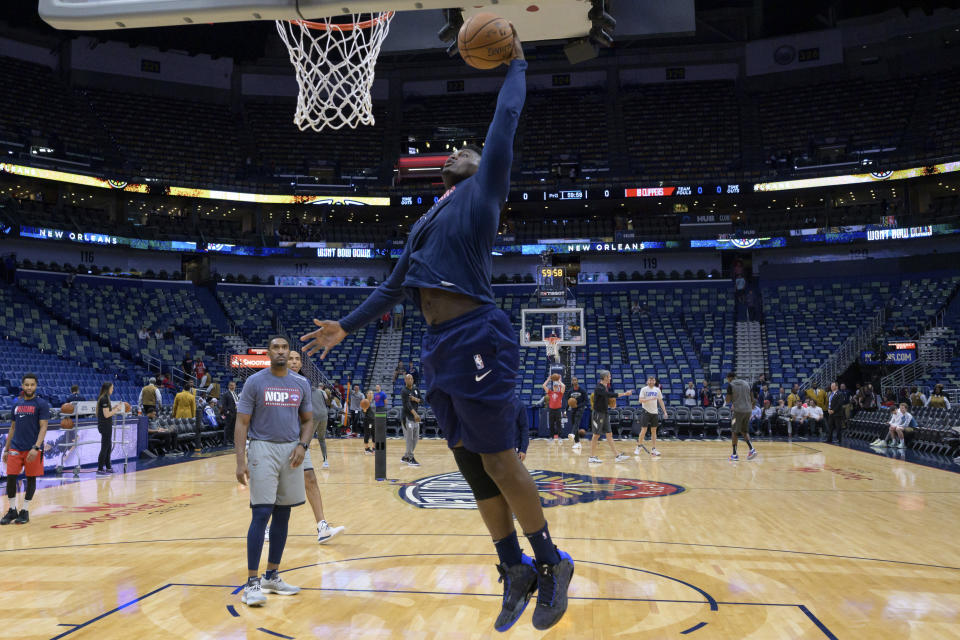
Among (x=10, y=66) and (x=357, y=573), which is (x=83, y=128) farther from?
(x=357, y=573)

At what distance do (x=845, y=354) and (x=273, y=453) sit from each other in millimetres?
26064

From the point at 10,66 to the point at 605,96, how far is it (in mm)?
26536

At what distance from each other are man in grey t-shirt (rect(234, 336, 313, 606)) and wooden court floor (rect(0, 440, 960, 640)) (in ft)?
1.18

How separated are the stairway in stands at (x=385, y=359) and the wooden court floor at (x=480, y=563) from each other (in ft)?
58.0

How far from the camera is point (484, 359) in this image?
2.69 metres

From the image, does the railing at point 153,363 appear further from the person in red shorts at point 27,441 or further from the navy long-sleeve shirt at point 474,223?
the navy long-sleeve shirt at point 474,223

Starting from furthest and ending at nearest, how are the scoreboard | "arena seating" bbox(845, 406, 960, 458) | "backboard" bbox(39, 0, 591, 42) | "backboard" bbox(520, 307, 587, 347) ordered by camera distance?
the scoreboard < "backboard" bbox(520, 307, 587, 347) < "arena seating" bbox(845, 406, 960, 458) < "backboard" bbox(39, 0, 591, 42)

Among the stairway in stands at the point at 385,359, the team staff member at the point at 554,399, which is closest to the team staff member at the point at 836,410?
the team staff member at the point at 554,399

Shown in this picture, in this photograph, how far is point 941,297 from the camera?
93.2 feet

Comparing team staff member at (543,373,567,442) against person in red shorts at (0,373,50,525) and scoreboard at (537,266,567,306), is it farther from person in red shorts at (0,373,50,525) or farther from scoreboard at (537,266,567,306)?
person in red shorts at (0,373,50,525)

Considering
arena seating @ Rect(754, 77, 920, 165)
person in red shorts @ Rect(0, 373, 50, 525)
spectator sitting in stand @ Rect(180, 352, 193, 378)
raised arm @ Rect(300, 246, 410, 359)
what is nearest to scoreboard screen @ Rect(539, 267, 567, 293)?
arena seating @ Rect(754, 77, 920, 165)

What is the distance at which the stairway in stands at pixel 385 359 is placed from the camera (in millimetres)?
28609

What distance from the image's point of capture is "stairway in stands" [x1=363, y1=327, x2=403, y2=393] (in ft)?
93.9

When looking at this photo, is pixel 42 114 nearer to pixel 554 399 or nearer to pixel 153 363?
pixel 153 363
